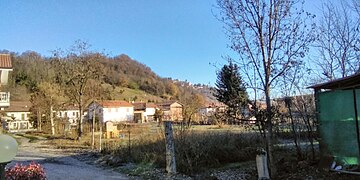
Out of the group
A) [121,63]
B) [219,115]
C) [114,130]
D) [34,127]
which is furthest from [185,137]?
[121,63]

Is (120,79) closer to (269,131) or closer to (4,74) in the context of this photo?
(4,74)

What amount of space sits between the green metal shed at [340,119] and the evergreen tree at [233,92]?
1.82 m

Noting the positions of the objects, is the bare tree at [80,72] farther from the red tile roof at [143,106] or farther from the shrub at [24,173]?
the red tile roof at [143,106]

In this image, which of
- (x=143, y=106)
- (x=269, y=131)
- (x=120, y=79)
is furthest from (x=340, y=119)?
(x=120, y=79)

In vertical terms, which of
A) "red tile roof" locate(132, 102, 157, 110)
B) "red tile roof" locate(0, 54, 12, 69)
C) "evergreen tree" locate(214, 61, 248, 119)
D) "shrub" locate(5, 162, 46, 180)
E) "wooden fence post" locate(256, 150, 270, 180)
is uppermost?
"red tile roof" locate(0, 54, 12, 69)

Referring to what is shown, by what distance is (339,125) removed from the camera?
22.7 feet

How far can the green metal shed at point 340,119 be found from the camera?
263 inches

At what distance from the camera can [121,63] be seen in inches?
2322

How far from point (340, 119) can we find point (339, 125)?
138 mm

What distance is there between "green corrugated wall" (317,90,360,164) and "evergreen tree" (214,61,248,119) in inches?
72.3

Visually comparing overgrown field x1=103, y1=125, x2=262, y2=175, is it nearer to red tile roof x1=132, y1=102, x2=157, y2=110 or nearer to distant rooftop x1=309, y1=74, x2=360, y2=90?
distant rooftop x1=309, y1=74, x2=360, y2=90

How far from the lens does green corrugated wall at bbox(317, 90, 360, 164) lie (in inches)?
264

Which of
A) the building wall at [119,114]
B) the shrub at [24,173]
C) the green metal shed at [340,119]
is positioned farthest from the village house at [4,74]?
the building wall at [119,114]

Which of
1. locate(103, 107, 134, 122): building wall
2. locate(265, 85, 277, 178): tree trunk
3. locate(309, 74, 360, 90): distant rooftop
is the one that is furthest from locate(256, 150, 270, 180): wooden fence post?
locate(103, 107, 134, 122): building wall
